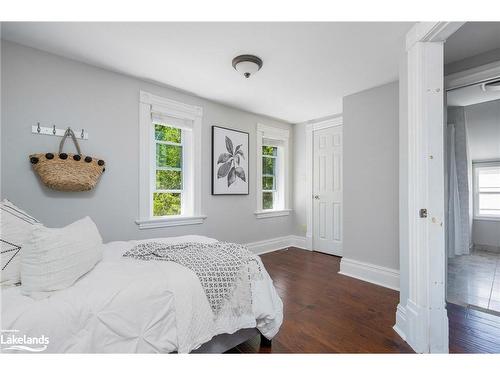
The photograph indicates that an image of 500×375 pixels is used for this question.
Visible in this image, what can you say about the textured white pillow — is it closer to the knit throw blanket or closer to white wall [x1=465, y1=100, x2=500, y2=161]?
the knit throw blanket

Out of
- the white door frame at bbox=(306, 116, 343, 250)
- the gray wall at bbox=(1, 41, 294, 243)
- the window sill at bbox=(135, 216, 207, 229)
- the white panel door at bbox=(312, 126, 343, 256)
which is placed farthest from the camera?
the white door frame at bbox=(306, 116, 343, 250)

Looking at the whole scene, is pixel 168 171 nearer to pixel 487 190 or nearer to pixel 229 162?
pixel 229 162

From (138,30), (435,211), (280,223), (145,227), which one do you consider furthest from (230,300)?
(280,223)

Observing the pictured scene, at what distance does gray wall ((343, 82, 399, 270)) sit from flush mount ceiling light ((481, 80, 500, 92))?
74 cm

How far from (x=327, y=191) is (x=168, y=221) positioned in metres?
2.74

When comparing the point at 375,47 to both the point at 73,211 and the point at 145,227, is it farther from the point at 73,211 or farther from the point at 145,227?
the point at 73,211

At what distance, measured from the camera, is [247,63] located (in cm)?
224

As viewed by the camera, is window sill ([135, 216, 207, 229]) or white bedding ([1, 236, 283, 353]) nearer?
white bedding ([1, 236, 283, 353])

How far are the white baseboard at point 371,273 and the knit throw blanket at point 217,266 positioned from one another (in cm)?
202

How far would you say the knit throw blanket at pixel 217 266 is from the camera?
1.42 meters

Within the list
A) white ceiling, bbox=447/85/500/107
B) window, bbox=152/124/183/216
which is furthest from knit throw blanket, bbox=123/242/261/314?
white ceiling, bbox=447/85/500/107

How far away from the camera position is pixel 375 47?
2113 millimetres

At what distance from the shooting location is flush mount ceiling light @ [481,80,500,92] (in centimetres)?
208
